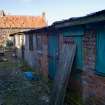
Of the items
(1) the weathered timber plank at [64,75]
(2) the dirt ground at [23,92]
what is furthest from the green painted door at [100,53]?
(2) the dirt ground at [23,92]

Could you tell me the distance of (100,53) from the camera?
19.2 ft

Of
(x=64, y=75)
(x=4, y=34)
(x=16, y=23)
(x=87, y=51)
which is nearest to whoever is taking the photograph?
(x=87, y=51)

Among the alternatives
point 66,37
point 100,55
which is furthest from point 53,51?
point 100,55

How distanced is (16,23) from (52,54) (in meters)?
26.8

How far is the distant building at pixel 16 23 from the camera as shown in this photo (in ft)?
113

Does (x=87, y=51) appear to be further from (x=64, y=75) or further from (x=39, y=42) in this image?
(x=39, y=42)

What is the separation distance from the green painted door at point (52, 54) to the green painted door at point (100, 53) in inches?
149

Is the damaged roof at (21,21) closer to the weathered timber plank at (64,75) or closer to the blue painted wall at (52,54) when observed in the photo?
the blue painted wall at (52,54)

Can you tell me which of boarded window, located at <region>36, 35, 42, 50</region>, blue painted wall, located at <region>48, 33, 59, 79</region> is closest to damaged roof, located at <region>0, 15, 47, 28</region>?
boarded window, located at <region>36, 35, 42, 50</region>

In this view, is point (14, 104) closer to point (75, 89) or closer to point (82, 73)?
point (75, 89)

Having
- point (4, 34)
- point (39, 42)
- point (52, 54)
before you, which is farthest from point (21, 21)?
point (52, 54)

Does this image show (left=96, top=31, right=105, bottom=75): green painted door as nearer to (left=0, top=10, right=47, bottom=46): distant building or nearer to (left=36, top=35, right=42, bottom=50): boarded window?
(left=36, top=35, right=42, bottom=50): boarded window

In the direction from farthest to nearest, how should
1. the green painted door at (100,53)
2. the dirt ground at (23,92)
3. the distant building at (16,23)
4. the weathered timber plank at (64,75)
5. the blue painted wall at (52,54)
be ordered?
1. the distant building at (16,23)
2. the blue painted wall at (52,54)
3. the dirt ground at (23,92)
4. the weathered timber plank at (64,75)
5. the green painted door at (100,53)

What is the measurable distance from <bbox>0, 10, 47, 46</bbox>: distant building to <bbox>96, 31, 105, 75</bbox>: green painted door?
29159mm
